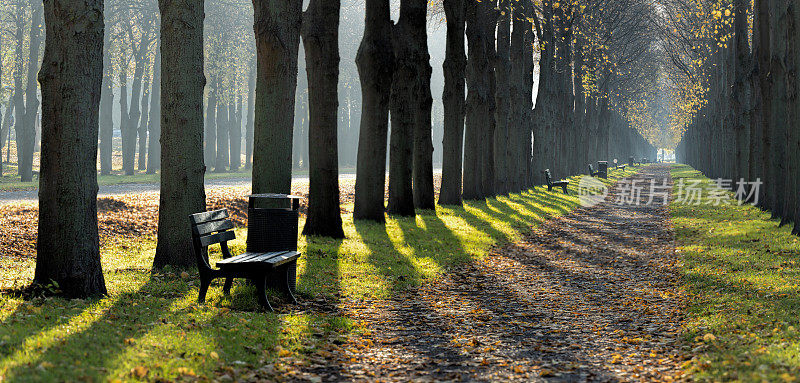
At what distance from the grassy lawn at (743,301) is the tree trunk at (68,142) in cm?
627

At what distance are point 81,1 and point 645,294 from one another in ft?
26.0

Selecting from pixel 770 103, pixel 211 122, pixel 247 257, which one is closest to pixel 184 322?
pixel 247 257

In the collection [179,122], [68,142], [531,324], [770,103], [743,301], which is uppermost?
[770,103]

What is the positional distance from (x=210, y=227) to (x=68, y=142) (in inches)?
69.6

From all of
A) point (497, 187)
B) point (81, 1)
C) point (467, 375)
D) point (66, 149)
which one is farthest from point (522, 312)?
point (497, 187)

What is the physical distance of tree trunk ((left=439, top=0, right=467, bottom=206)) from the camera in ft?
70.4

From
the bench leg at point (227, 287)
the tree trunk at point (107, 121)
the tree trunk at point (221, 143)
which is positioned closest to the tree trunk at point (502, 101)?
the bench leg at point (227, 287)

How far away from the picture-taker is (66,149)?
7.69 metres

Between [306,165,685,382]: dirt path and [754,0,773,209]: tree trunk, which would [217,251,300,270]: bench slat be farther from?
[754,0,773,209]: tree trunk

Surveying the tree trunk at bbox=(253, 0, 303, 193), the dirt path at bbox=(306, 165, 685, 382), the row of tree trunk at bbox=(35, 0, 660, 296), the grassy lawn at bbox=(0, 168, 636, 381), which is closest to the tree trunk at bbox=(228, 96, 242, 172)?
Result: the row of tree trunk at bbox=(35, 0, 660, 296)

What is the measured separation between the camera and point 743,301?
866 centimetres

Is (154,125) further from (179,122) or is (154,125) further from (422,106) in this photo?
(179,122)

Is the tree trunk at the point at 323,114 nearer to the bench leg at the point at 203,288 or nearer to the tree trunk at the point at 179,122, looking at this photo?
the tree trunk at the point at 179,122

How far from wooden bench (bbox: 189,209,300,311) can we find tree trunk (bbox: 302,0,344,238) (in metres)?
5.23
